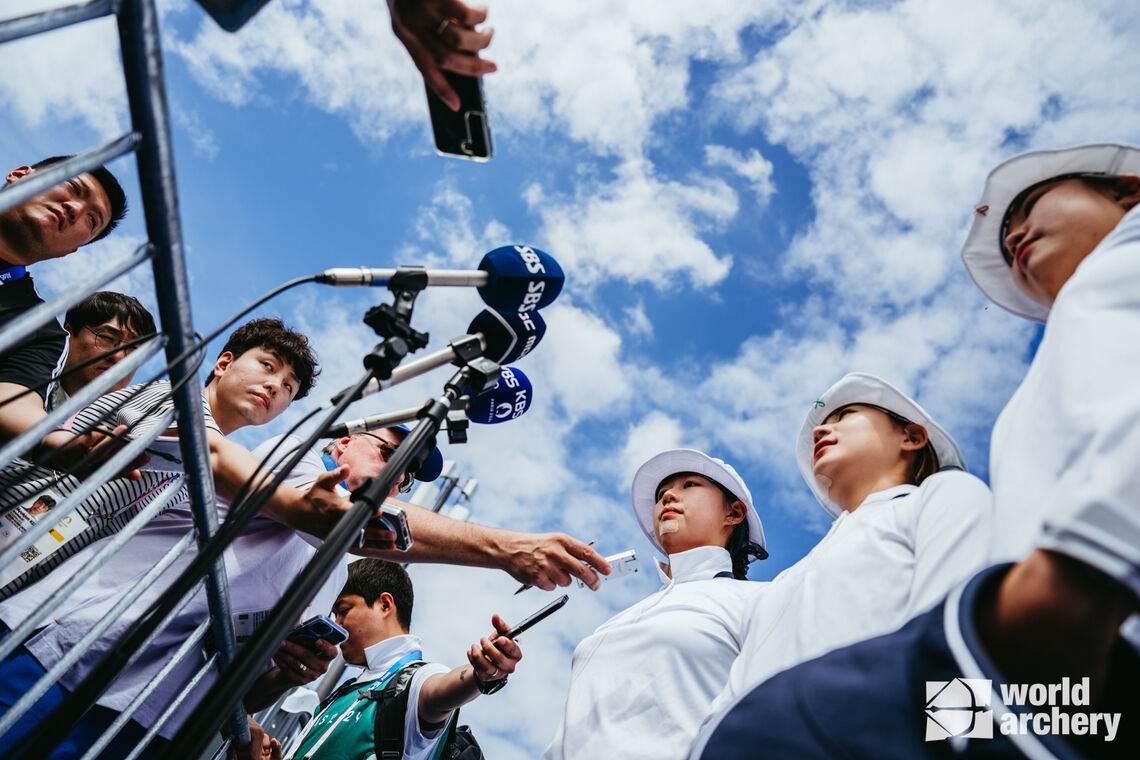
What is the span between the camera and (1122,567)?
839mm

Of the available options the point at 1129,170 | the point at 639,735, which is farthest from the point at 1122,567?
the point at 639,735

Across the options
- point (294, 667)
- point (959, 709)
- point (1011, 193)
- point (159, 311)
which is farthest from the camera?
point (294, 667)

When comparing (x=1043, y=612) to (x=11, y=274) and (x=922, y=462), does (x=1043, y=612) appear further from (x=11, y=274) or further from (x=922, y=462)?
(x=11, y=274)

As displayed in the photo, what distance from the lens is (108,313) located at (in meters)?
3.34

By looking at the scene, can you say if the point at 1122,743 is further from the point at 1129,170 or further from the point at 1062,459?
the point at 1129,170

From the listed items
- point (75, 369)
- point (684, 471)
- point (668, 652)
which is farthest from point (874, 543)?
point (75, 369)

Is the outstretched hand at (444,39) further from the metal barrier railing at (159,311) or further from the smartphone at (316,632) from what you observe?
the smartphone at (316,632)

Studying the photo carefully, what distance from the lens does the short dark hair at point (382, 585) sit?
4.66 meters

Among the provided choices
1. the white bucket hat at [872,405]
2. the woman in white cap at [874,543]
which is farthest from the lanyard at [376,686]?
the white bucket hat at [872,405]

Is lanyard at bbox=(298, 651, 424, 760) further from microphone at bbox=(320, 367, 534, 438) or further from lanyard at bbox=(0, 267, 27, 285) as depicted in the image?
lanyard at bbox=(0, 267, 27, 285)

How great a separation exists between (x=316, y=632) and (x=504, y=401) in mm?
1143

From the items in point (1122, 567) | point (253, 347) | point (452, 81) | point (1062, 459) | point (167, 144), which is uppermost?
point (253, 347)

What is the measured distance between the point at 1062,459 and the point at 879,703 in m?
0.59

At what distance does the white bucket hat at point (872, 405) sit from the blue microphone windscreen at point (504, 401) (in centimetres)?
131
